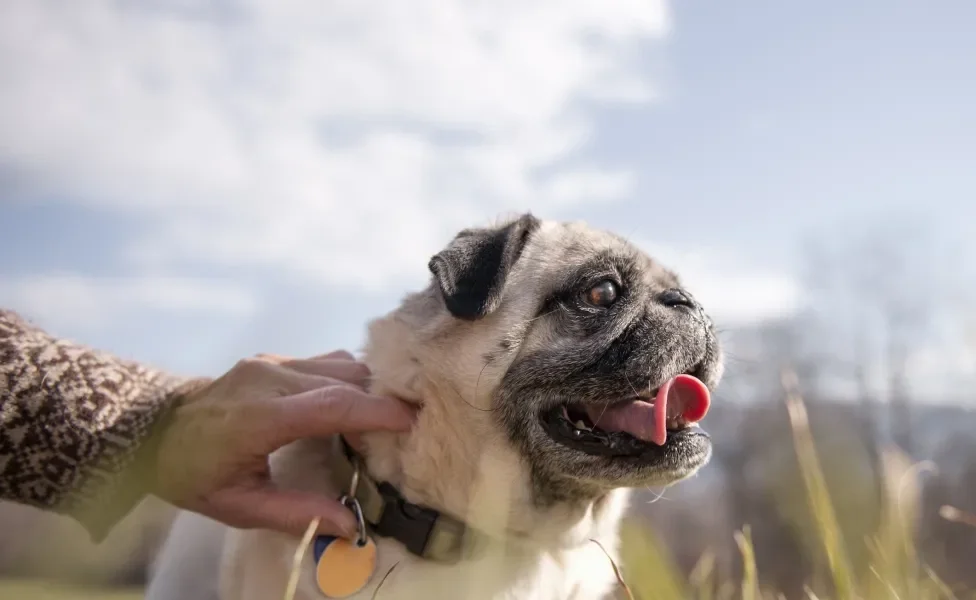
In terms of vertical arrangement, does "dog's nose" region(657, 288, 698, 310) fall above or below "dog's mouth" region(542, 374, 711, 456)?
above

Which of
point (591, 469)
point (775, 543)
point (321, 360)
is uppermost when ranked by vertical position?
point (321, 360)

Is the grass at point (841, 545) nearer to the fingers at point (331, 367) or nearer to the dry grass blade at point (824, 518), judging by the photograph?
the dry grass blade at point (824, 518)

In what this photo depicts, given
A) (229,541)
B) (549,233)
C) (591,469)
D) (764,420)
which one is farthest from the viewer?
(764,420)

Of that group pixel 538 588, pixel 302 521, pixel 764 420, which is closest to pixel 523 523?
pixel 538 588

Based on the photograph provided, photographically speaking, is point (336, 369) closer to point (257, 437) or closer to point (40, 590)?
point (257, 437)

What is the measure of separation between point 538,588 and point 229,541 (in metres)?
1.19

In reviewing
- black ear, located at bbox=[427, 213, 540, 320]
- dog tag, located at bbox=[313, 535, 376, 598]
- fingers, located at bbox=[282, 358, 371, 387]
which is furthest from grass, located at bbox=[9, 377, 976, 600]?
fingers, located at bbox=[282, 358, 371, 387]

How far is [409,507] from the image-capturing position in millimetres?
2725

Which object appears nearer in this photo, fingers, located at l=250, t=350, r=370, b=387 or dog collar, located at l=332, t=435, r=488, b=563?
dog collar, located at l=332, t=435, r=488, b=563

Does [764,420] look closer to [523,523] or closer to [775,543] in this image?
[775,543]

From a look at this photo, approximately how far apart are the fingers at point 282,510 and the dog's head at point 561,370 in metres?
0.44

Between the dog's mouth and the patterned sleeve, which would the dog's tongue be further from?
the patterned sleeve

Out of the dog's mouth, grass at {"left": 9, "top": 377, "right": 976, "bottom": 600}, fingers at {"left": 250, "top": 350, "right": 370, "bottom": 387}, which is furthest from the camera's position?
fingers at {"left": 250, "top": 350, "right": 370, "bottom": 387}

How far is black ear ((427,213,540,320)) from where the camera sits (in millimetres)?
2865
